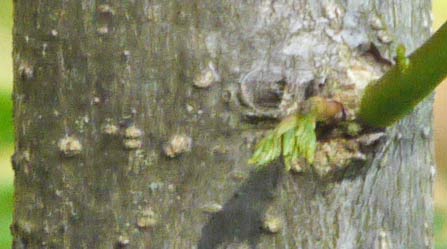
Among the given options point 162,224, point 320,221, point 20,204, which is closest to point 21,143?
Result: point 20,204

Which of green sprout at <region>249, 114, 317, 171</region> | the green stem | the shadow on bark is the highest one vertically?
the green stem

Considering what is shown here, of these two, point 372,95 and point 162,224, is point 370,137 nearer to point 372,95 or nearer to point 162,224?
point 372,95

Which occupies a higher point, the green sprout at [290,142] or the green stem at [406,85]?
the green stem at [406,85]

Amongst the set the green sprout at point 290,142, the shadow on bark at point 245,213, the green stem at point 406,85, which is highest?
the green stem at point 406,85

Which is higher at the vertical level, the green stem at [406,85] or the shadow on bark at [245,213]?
the green stem at [406,85]

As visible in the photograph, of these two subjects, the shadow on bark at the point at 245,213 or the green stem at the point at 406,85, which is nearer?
the green stem at the point at 406,85

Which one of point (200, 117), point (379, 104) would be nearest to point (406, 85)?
point (379, 104)
